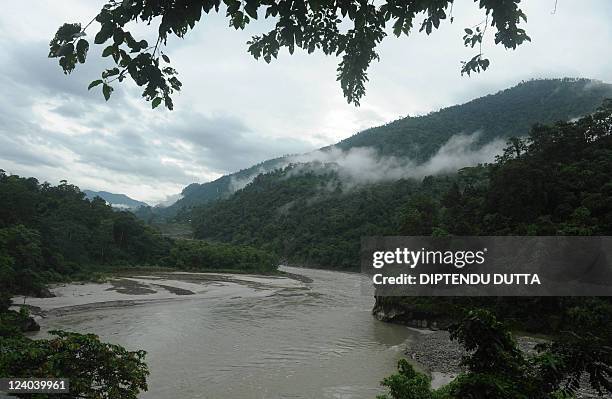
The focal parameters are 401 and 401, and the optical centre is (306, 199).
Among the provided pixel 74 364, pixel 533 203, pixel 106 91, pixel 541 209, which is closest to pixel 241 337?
pixel 74 364

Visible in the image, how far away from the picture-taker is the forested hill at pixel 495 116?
388 feet

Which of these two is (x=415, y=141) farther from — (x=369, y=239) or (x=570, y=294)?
(x=570, y=294)

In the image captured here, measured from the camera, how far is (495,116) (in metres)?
142

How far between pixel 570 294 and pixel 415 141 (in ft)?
438

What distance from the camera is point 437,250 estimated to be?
1072 inches

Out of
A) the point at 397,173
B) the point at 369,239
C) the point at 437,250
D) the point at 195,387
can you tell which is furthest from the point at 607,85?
the point at 195,387

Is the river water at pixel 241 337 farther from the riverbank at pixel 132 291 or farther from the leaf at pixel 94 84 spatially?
the leaf at pixel 94 84

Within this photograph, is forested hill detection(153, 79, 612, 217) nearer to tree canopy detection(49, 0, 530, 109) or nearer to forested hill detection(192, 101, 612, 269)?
forested hill detection(192, 101, 612, 269)

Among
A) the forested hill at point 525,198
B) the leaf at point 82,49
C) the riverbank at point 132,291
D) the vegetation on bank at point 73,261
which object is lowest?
the riverbank at point 132,291

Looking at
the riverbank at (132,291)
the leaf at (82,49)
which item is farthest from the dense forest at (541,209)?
the leaf at (82,49)

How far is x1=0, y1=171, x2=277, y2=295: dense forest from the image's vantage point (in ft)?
106

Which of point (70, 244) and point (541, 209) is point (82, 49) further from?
point (70, 244)
